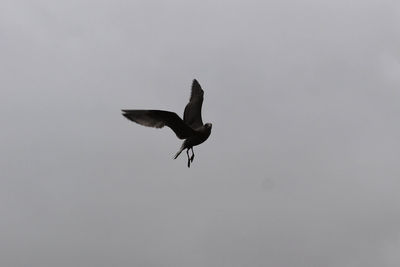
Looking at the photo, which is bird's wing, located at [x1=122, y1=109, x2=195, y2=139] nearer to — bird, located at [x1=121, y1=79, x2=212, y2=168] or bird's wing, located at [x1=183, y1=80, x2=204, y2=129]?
bird, located at [x1=121, y1=79, x2=212, y2=168]

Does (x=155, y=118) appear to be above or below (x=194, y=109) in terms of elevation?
below

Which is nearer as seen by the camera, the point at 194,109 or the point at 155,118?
the point at 155,118

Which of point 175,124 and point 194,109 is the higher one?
point 194,109

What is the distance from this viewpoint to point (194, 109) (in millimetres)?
31703

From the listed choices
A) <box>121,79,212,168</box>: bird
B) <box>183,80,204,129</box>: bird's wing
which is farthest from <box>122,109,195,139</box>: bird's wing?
<box>183,80,204,129</box>: bird's wing

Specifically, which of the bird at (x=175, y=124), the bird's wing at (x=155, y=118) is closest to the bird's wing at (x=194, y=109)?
the bird at (x=175, y=124)

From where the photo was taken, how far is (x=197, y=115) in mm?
31375

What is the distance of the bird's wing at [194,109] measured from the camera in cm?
3093

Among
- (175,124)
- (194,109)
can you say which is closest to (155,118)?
(175,124)

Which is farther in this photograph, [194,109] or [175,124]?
[194,109]

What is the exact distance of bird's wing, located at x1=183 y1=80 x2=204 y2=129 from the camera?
101ft

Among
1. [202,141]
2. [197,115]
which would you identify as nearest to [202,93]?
[197,115]

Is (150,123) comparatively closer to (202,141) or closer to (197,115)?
(202,141)

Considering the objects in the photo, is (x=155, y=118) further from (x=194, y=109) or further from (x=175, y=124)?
(x=194, y=109)
